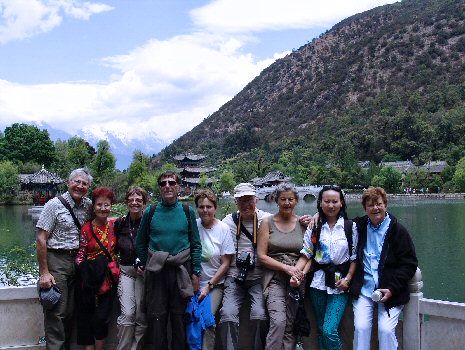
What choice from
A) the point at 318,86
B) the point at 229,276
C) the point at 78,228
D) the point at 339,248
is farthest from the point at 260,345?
the point at 318,86

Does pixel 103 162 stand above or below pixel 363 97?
below

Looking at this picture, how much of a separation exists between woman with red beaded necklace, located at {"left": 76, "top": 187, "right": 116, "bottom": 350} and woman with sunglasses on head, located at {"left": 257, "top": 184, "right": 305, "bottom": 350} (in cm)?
125

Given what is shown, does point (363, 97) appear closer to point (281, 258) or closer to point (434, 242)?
point (434, 242)

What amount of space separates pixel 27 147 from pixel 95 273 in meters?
61.6

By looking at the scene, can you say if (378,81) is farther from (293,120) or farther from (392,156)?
(392,156)

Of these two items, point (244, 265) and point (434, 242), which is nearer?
point (244, 265)

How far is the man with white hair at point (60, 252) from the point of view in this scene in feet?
13.9

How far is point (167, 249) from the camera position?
4.19 meters

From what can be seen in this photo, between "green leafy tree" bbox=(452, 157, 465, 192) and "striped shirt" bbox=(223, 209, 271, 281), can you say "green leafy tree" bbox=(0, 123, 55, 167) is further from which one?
"striped shirt" bbox=(223, 209, 271, 281)

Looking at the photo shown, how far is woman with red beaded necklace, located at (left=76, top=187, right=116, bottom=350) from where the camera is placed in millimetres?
4289

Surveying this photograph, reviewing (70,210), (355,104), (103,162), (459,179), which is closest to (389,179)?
(459,179)

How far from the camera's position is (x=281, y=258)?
4348 mm

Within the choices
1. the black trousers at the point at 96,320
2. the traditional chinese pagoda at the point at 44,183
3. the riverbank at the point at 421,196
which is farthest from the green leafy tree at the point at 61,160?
the black trousers at the point at 96,320

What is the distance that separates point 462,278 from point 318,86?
127 meters
